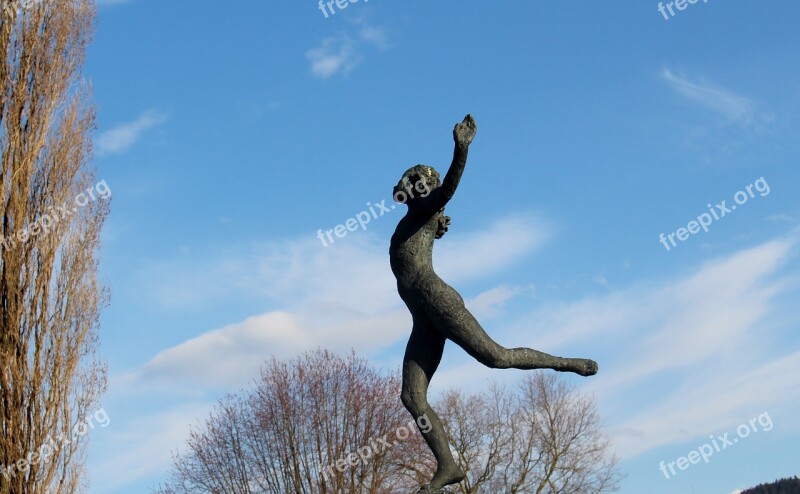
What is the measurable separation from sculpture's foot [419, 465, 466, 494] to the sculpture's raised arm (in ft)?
6.15

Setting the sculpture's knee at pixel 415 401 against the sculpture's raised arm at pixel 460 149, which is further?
the sculpture's knee at pixel 415 401

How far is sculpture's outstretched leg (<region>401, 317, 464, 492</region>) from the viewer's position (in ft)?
20.3

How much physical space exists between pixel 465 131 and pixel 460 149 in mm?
129

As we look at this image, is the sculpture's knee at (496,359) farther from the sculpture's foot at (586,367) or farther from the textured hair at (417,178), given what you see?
the textured hair at (417,178)

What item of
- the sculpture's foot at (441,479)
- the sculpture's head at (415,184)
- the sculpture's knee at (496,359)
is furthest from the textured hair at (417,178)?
the sculpture's foot at (441,479)

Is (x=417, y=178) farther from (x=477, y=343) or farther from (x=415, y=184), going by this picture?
(x=477, y=343)

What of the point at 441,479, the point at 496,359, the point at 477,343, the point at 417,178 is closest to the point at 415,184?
the point at 417,178

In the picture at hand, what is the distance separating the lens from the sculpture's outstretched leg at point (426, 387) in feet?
20.3

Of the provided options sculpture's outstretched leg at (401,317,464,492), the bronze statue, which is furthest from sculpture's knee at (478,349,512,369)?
sculpture's outstretched leg at (401,317,464,492)

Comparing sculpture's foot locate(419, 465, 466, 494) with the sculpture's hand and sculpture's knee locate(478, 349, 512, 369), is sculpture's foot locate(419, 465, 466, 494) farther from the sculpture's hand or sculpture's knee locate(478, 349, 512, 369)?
the sculpture's hand

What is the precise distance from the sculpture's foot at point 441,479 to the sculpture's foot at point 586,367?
108 cm

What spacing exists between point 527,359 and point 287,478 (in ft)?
58.0

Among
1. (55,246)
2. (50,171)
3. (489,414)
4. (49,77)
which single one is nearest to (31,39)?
(49,77)

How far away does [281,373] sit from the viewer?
24.7m
